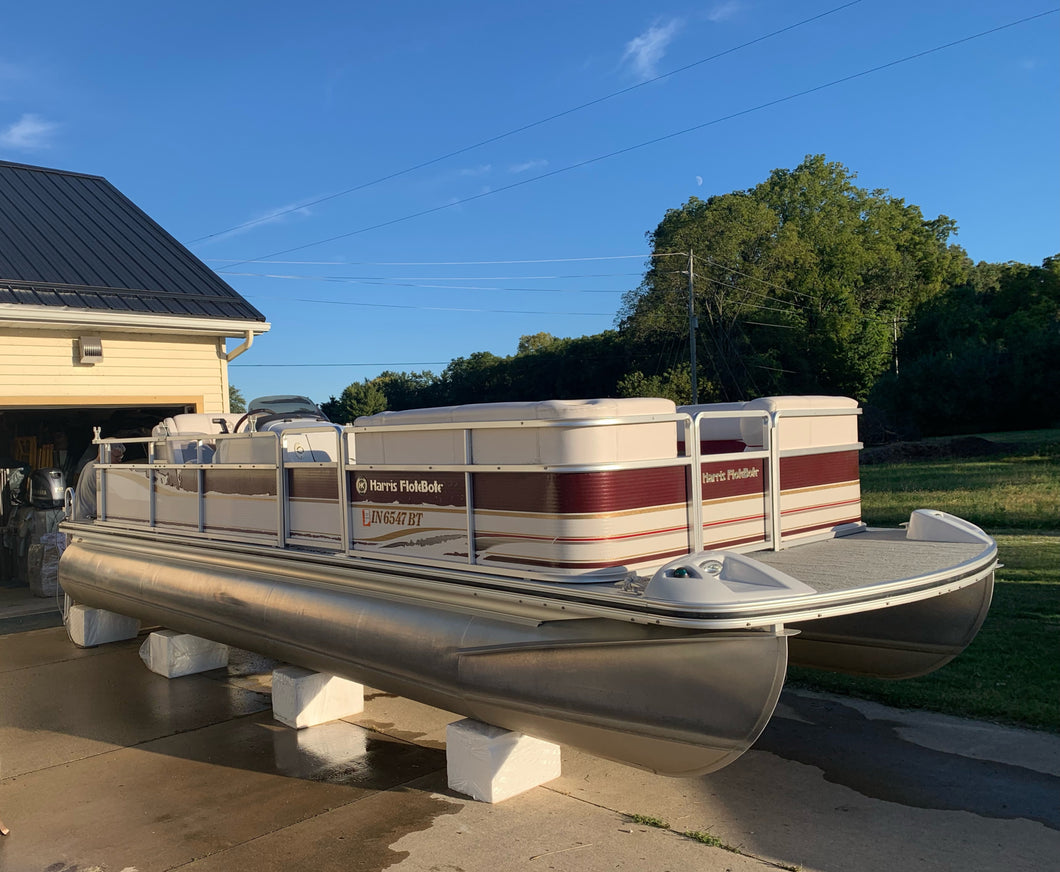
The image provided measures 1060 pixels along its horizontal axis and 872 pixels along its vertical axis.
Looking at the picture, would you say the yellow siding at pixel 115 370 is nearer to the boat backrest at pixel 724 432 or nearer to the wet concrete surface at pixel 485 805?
the wet concrete surface at pixel 485 805

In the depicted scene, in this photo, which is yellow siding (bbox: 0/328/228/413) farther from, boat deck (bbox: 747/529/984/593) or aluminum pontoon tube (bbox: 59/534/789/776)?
boat deck (bbox: 747/529/984/593)

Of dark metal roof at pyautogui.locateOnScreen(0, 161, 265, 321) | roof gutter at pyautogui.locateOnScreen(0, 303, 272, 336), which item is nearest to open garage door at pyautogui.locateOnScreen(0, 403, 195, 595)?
roof gutter at pyautogui.locateOnScreen(0, 303, 272, 336)

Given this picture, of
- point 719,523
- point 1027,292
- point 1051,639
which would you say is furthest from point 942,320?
point 719,523

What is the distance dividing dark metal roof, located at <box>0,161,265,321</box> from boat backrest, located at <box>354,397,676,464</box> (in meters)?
7.15

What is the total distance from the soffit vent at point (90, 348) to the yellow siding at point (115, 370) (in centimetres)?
8

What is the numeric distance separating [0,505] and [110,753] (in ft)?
27.9

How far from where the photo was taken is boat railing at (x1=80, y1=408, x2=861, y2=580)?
423cm

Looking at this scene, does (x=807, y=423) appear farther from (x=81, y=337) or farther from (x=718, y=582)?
(x=81, y=337)

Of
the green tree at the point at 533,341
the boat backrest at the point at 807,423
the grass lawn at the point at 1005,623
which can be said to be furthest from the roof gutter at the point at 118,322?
the green tree at the point at 533,341

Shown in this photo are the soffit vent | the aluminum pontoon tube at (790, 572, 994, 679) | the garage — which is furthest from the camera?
the soffit vent

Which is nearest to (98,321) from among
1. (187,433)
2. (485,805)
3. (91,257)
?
(91,257)

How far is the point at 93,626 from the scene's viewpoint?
28.8 feet

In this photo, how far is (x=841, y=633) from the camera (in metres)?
5.54

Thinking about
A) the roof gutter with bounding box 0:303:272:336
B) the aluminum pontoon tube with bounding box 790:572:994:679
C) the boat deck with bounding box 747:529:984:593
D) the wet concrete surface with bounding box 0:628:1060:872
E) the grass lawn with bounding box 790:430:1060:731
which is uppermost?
the roof gutter with bounding box 0:303:272:336
